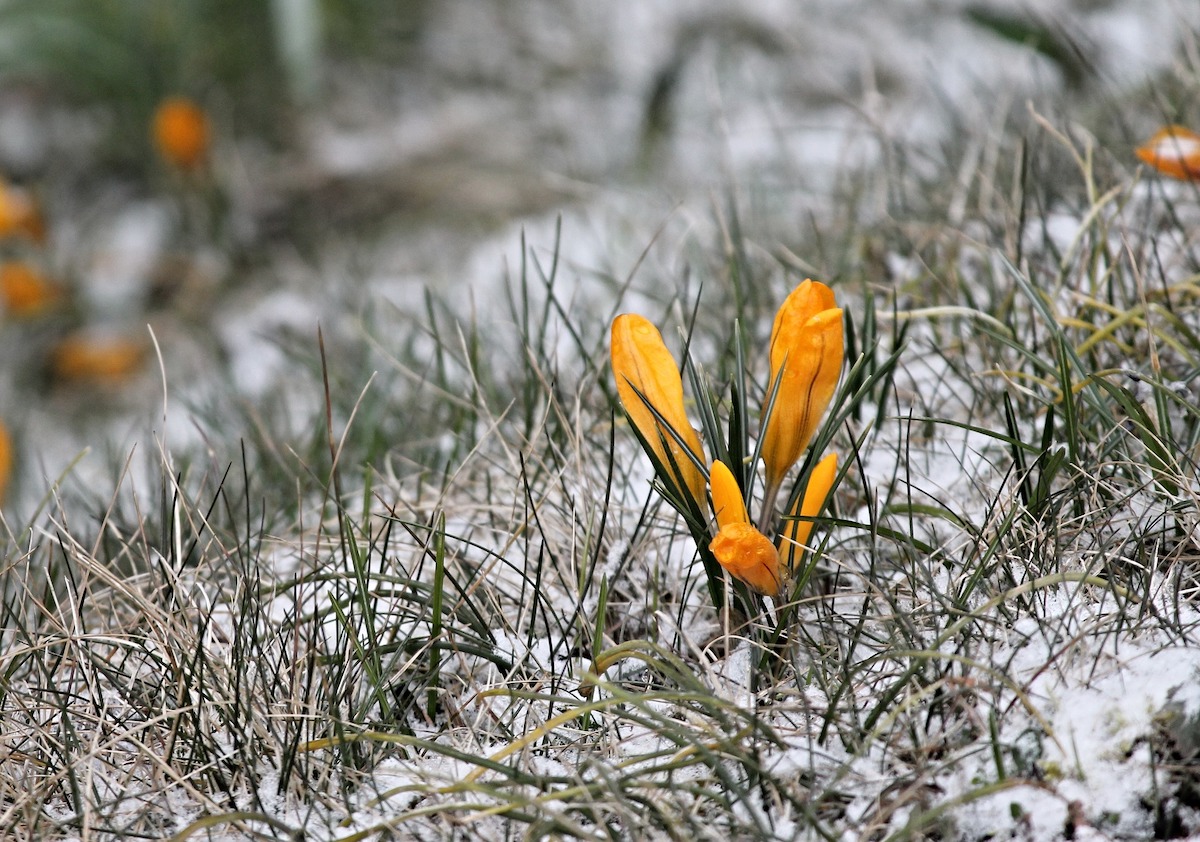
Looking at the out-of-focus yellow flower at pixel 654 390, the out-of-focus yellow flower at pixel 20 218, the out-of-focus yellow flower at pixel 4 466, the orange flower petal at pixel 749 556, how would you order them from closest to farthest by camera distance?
the orange flower petal at pixel 749 556 < the out-of-focus yellow flower at pixel 654 390 < the out-of-focus yellow flower at pixel 4 466 < the out-of-focus yellow flower at pixel 20 218

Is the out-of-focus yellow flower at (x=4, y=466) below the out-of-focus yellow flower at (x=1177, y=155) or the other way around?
below

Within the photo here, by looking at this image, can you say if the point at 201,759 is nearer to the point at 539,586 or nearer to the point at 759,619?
the point at 539,586

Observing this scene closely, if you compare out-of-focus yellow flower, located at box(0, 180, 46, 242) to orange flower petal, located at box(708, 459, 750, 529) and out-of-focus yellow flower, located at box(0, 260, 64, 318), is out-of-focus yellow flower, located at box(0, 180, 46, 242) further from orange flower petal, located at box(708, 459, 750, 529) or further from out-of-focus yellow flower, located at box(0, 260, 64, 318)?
orange flower petal, located at box(708, 459, 750, 529)

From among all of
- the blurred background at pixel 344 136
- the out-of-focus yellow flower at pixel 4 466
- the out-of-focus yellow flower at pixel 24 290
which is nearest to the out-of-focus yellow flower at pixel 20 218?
the blurred background at pixel 344 136

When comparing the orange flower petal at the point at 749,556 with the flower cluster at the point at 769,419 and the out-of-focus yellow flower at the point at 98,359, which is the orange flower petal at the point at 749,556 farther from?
the out-of-focus yellow flower at the point at 98,359

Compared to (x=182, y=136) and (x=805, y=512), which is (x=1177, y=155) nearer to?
(x=805, y=512)

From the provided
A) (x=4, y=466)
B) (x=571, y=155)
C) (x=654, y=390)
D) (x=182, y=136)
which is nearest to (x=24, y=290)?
(x=182, y=136)
